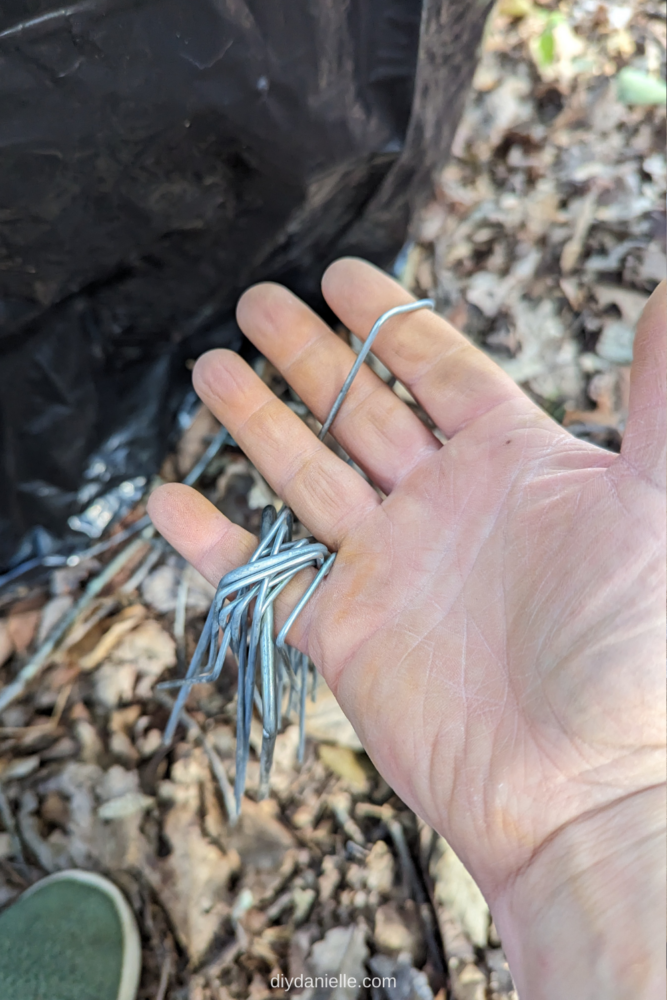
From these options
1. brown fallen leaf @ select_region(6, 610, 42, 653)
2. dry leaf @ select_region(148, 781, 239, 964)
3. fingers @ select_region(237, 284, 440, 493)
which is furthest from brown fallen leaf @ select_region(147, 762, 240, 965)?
fingers @ select_region(237, 284, 440, 493)

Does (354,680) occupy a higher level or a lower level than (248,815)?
higher

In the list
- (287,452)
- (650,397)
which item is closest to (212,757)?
(287,452)

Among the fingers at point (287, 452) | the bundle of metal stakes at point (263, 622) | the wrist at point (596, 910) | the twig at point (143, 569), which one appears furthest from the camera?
the twig at point (143, 569)

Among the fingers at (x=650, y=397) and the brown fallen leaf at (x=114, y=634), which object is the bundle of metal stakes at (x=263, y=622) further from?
the fingers at (x=650, y=397)

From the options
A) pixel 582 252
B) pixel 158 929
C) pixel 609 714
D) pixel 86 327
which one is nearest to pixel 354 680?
pixel 609 714

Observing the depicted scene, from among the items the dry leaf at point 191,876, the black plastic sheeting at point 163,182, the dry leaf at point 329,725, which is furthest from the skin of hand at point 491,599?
the dry leaf at point 191,876

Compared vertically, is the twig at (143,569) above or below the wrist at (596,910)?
above

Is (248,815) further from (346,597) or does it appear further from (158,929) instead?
(346,597)
